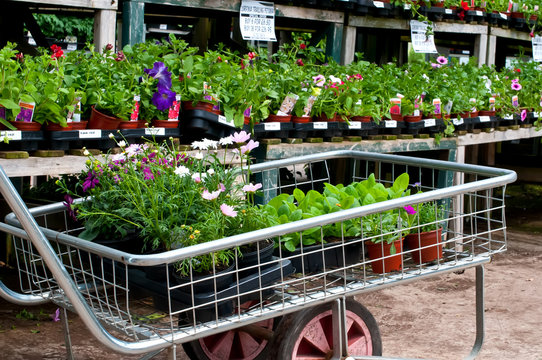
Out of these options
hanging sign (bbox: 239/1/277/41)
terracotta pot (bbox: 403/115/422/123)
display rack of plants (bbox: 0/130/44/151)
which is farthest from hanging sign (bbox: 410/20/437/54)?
display rack of plants (bbox: 0/130/44/151)

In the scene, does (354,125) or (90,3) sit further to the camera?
(354,125)

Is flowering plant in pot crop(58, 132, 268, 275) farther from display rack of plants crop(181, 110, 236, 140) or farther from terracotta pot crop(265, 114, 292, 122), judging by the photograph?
terracotta pot crop(265, 114, 292, 122)

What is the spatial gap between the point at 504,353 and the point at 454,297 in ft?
3.15

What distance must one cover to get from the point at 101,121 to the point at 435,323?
6.53 feet

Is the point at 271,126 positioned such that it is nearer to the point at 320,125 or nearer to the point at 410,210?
the point at 320,125

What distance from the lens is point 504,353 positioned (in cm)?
370

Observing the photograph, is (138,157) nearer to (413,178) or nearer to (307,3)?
(307,3)

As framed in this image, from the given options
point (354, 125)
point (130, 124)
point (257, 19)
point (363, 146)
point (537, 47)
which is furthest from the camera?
point (537, 47)

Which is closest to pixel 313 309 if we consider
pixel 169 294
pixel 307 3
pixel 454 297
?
pixel 169 294

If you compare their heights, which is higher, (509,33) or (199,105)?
(509,33)

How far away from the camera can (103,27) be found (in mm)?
4473

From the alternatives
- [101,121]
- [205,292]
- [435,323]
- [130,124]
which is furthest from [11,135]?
[435,323]

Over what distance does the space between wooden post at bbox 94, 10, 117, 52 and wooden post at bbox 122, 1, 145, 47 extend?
3.9 inches

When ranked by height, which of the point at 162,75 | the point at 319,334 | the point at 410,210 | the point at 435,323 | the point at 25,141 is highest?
the point at 162,75
